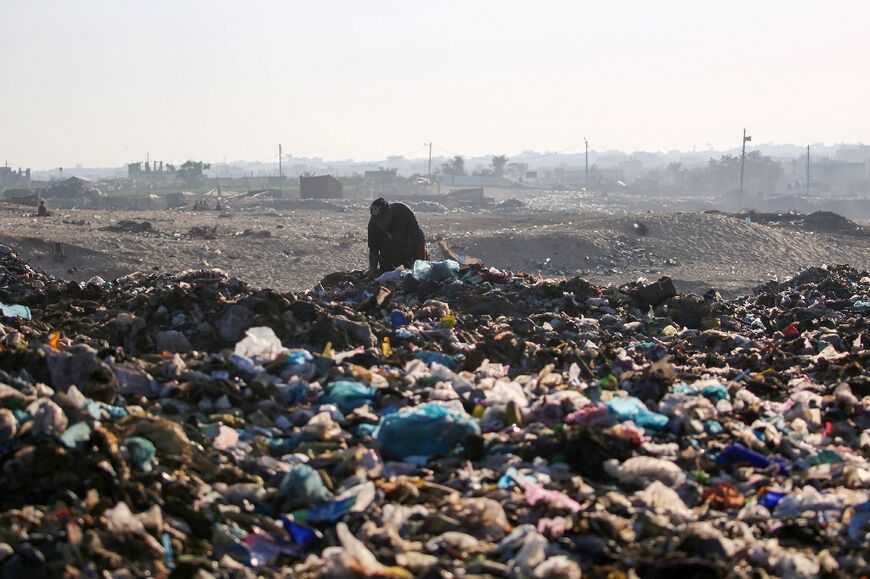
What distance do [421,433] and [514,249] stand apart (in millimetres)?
15479

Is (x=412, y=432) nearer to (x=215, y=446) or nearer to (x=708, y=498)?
(x=215, y=446)

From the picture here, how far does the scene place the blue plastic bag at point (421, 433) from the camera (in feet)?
15.0

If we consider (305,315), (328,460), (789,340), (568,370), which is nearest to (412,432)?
(328,460)

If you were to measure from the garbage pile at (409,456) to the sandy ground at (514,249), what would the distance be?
9.26 meters

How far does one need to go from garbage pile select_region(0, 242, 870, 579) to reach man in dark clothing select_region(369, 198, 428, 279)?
3.56 metres

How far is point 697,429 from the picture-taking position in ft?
16.2

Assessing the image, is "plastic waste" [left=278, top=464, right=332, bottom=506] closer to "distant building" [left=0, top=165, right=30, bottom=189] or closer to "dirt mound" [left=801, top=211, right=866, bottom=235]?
"dirt mound" [left=801, top=211, right=866, bottom=235]

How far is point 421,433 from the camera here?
4.63 meters

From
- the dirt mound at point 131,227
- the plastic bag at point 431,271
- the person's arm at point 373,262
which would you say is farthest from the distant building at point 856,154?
the plastic bag at point 431,271

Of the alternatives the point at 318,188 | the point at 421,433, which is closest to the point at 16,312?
the point at 421,433

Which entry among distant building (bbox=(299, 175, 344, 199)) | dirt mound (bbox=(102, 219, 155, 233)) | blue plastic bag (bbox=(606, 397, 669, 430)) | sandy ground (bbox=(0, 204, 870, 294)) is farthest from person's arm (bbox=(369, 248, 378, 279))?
distant building (bbox=(299, 175, 344, 199))

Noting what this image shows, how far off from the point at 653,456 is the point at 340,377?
1.82m

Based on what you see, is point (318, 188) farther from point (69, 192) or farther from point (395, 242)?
point (395, 242)

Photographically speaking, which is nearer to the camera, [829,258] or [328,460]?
[328,460]
